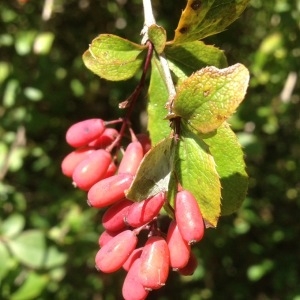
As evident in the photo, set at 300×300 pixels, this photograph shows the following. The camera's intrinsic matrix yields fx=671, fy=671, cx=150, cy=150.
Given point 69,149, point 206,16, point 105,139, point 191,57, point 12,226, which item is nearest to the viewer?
point 206,16

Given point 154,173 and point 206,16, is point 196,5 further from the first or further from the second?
point 154,173

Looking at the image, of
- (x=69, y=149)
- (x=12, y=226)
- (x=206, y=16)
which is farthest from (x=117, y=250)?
(x=69, y=149)

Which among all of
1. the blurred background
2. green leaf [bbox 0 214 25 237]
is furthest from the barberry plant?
green leaf [bbox 0 214 25 237]

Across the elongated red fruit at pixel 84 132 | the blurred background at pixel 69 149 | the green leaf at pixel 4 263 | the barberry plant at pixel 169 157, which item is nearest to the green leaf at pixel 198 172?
the barberry plant at pixel 169 157

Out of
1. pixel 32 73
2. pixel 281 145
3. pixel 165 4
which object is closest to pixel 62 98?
pixel 32 73

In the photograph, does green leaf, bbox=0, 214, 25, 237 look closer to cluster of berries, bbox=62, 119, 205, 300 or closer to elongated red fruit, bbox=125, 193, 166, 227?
cluster of berries, bbox=62, 119, 205, 300

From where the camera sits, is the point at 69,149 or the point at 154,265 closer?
the point at 154,265

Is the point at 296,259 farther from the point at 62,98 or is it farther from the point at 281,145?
the point at 62,98
